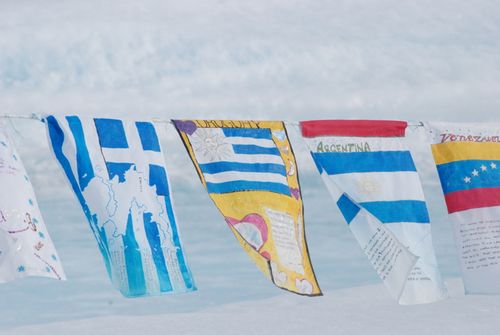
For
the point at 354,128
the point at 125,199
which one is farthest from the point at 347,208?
the point at 125,199

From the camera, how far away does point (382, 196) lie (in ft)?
17.0

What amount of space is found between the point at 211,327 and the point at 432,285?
2.54 m

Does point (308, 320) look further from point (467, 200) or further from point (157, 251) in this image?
point (157, 251)

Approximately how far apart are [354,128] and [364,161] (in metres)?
0.22

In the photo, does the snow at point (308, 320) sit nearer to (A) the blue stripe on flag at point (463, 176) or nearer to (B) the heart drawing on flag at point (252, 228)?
(A) the blue stripe on flag at point (463, 176)

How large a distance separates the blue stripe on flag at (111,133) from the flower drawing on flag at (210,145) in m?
0.42

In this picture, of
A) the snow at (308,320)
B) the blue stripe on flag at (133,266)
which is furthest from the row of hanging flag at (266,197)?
the snow at (308,320)

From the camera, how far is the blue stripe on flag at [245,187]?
482 cm

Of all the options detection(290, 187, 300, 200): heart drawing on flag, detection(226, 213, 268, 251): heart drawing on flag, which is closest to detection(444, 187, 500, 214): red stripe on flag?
detection(290, 187, 300, 200): heart drawing on flag

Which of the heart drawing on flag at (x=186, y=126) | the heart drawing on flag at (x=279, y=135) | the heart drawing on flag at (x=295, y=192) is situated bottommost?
the heart drawing on flag at (x=295, y=192)

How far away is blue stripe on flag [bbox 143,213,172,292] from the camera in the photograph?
4484 millimetres

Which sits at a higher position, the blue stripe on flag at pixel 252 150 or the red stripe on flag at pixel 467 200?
the blue stripe on flag at pixel 252 150

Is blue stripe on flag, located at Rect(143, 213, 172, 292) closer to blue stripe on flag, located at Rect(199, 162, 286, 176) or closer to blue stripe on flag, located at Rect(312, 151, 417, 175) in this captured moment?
blue stripe on flag, located at Rect(199, 162, 286, 176)

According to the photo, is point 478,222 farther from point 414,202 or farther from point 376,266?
point 376,266
